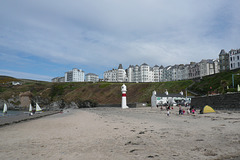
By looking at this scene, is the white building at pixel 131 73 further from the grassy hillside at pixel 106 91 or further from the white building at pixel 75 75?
the white building at pixel 75 75

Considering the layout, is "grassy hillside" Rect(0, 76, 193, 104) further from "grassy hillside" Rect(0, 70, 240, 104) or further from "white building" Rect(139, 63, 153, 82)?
"white building" Rect(139, 63, 153, 82)

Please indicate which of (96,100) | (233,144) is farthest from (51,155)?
(96,100)

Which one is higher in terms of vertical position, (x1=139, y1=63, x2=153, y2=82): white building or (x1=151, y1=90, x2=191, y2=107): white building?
(x1=139, y1=63, x2=153, y2=82): white building

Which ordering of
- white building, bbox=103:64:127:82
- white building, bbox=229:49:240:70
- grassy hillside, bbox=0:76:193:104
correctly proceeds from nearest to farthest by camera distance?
1. white building, bbox=229:49:240:70
2. grassy hillside, bbox=0:76:193:104
3. white building, bbox=103:64:127:82

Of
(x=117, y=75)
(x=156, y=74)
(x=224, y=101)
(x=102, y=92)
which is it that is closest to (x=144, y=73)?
(x=156, y=74)

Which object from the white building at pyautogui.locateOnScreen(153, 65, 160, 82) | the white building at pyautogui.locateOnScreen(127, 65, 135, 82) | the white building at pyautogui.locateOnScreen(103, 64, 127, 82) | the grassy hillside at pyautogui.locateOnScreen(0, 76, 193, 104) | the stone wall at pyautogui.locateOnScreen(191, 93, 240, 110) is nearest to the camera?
the stone wall at pyautogui.locateOnScreen(191, 93, 240, 110)

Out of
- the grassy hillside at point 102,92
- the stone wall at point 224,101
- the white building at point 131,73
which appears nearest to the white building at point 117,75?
the white building at point 131,73

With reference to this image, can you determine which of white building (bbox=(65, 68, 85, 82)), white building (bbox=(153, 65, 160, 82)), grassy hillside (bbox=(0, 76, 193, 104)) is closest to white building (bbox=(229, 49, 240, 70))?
grassy hillside (bbox=(0, 76, 193, 104))

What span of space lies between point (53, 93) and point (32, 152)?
359 ft

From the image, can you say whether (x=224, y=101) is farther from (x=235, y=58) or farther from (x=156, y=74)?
(x=156, y=74)

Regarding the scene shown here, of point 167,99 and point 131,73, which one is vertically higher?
point 131,73

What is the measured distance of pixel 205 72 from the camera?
106875 millimetres

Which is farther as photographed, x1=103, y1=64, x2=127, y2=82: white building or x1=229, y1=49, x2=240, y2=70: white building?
x1=103, y1=64, x2=127, y2=82: white building

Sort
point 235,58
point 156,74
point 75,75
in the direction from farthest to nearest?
point 75,75
point 156,74
point 235,58
